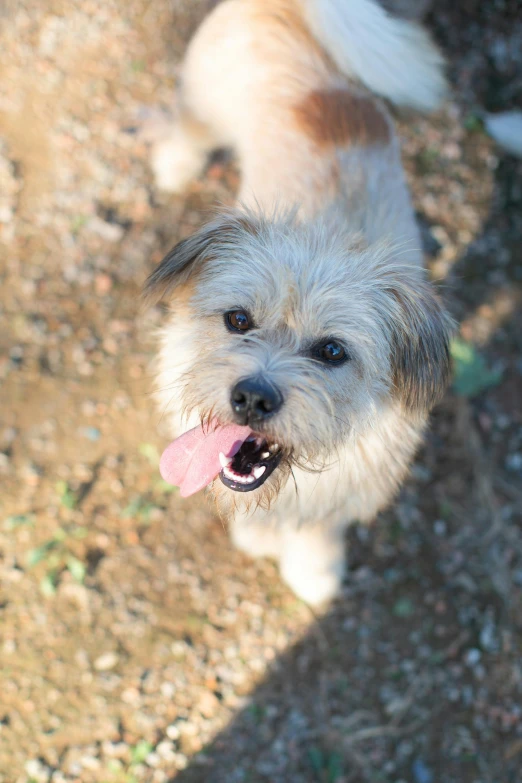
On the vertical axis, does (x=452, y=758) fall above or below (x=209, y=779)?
above

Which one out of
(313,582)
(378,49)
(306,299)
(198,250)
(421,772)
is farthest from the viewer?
(313,582)

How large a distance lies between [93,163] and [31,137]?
424 millimetres

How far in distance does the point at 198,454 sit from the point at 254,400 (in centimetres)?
38

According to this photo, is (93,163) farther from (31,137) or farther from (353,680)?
(353,680)

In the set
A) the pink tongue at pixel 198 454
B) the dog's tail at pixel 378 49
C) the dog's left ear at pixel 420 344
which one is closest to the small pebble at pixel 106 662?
the pink tongue at pixel 198 454

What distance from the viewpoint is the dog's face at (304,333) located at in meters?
1.81

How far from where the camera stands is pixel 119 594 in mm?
3021

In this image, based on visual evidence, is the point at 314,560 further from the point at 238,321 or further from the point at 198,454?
the point at 238,321

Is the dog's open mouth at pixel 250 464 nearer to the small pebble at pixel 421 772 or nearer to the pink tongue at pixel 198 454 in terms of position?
the pink tongue at pixel 198 454

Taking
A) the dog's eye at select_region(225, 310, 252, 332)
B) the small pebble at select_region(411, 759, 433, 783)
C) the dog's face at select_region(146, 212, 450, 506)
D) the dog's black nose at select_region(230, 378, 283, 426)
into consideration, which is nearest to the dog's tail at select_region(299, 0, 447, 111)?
the dog's face at select_region(146, 212, 450, 506)

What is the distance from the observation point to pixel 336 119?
260cm

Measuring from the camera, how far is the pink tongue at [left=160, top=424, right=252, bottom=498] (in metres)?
1.92

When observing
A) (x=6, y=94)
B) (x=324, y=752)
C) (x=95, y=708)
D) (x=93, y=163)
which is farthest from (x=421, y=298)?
(x=6, y=94)

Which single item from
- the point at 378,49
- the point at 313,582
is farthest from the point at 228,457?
the point at 378,49
